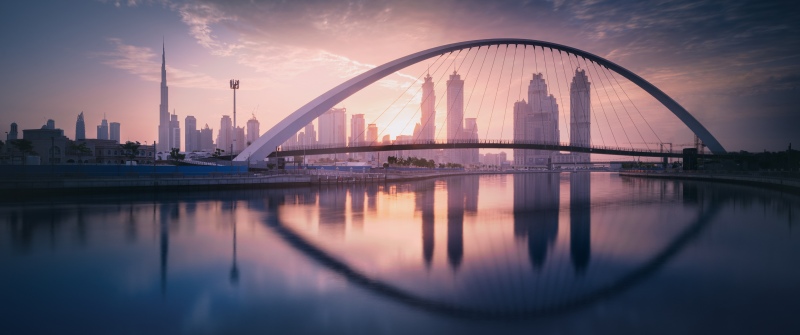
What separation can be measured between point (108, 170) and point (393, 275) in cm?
3563

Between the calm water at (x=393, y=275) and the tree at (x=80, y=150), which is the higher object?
the tree at (x=80, y=150)

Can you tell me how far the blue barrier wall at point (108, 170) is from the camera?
30359mm

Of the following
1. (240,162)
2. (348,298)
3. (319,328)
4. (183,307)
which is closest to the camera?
(319,328)

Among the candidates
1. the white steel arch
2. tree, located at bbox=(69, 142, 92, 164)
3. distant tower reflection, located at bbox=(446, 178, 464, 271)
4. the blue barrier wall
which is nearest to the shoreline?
the blue barrier wall

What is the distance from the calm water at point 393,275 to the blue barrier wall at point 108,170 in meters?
16.6

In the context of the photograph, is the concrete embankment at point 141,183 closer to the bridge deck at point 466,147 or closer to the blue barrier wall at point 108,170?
the blue barrier wall at point 108,170

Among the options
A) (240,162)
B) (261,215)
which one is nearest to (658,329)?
(261,215)

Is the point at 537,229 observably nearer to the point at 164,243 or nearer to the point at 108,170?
the point at 164,243

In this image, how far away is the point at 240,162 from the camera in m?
42.3

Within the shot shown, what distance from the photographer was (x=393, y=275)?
9555 millimetres

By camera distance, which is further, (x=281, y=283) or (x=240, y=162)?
(x=240, y=162)

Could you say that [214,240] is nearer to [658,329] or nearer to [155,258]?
[155,258]

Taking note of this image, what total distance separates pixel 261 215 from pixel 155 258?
869 centimetres

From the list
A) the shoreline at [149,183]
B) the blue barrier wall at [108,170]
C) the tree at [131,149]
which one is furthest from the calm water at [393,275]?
the tree at [131,149]
